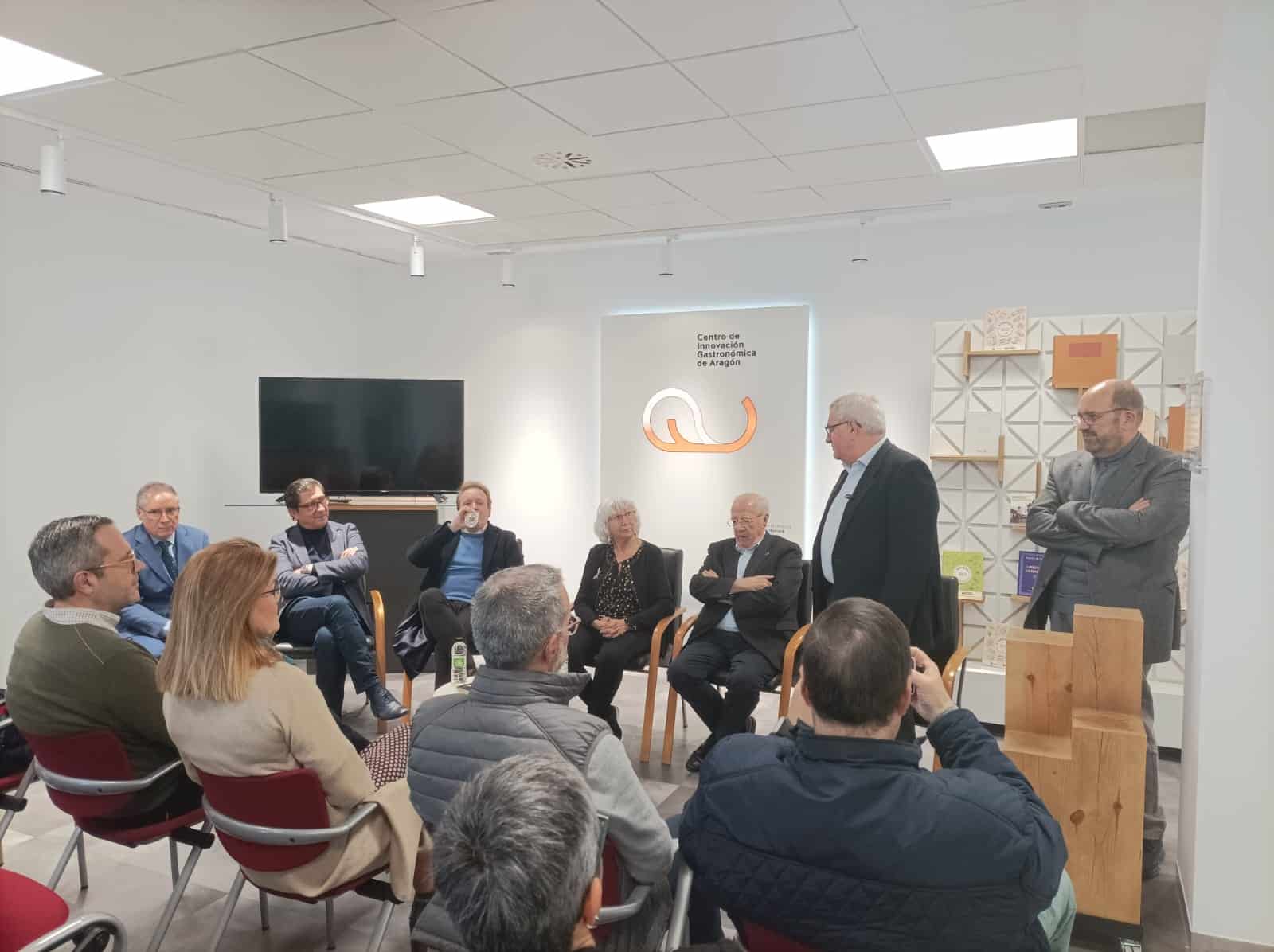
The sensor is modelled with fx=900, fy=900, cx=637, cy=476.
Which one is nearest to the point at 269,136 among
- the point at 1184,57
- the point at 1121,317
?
the point at 1184,57

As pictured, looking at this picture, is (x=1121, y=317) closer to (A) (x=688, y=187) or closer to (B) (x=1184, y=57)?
(B) (x=1184, y=57)

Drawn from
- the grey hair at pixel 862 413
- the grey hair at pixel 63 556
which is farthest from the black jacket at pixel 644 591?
the grey hair at pixel 63 556

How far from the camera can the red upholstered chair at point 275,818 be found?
2102mm

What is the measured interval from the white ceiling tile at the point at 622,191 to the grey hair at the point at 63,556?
3106 mm

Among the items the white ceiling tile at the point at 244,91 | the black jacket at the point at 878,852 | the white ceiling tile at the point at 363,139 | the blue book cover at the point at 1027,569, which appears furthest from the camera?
the blue book cover at the point at 1027,569

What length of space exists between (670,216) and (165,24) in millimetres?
3216

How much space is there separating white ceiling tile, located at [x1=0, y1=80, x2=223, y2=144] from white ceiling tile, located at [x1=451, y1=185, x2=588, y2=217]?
5.11 ft

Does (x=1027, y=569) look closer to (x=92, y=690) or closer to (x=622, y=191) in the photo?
(x=622, y=191)

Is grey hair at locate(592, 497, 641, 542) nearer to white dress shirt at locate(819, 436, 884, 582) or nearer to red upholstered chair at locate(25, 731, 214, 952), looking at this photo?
white dress shirt at locate(819, 436, 884, 582)

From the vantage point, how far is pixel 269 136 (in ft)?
13.6

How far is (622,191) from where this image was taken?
508 cm

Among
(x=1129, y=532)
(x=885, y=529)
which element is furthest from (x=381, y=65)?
(x=1129, y=532)

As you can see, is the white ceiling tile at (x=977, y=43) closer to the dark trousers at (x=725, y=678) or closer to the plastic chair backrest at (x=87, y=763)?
the dark trousers at (x=725, y=678)

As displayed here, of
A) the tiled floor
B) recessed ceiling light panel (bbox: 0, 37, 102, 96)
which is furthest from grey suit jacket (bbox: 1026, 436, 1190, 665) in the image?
recessed ceiling light panel (bbox: 0, 37, 102, 96)
